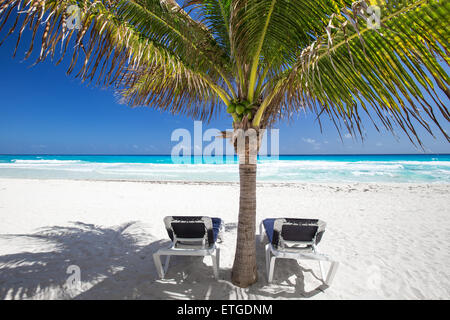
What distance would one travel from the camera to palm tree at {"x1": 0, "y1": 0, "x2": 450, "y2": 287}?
4.66 feet

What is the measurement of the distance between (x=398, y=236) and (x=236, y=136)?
4974 millimetres

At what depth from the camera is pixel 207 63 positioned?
2.73m

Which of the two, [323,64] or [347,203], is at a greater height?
[323,64]

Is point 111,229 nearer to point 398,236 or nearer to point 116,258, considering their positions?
point 116,258

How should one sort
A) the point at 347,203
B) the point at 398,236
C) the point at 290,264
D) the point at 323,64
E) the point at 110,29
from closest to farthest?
1. the point at 323,64
2. the point at 110,29
3. the point at 290,264
4. the point at 398,236
5. the point at 347,203

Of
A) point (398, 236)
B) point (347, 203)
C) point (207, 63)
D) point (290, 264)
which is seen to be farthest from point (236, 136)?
point (347, 203)

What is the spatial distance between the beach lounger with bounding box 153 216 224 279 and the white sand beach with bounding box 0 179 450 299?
0.30 metres

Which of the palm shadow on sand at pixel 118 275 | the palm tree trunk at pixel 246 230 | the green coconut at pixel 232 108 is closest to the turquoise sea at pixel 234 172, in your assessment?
the palm shadow on sand at pixel 118 275

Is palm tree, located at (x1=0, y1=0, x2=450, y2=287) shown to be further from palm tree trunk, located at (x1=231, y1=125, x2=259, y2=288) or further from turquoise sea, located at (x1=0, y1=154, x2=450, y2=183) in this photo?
turquoise sea, located at (x1=0, y1=154, x2=450, y2=183)

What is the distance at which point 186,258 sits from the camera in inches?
145

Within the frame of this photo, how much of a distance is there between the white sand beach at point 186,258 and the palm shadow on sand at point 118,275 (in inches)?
0.5

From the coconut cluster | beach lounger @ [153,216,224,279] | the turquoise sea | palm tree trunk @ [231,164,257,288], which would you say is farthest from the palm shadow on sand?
the turquoise sea

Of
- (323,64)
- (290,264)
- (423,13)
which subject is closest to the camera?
(423,13)

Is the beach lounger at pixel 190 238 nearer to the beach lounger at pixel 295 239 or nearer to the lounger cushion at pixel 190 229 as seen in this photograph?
the lounger cushion at pixel 190 229
